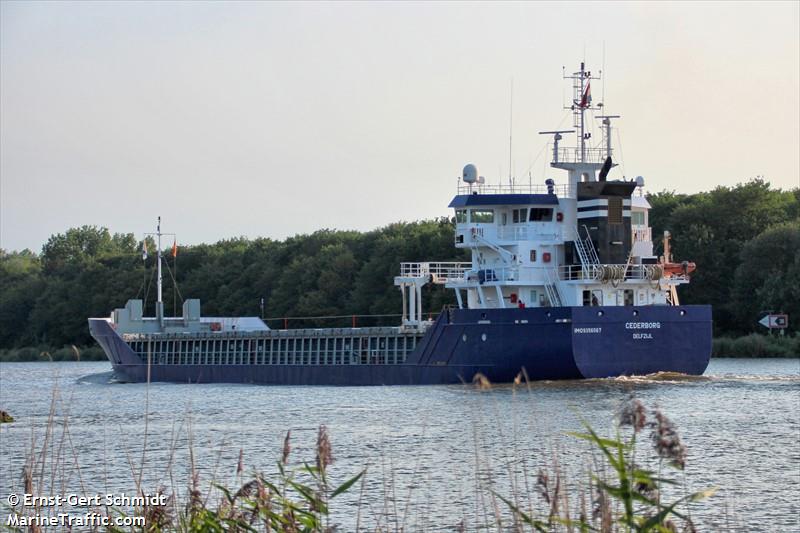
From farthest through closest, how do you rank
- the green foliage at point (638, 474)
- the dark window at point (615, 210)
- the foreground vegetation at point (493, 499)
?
the dark window at point (615, 210) → the foreground vegetation at point (493, 499) → the green foliage at point (638, 474)

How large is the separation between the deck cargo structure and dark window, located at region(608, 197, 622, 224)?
30mm

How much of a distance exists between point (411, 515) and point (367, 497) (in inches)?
62.9

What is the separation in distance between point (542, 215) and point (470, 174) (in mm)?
2835

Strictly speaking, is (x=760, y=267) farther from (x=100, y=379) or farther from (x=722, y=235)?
(x=100, y=379)

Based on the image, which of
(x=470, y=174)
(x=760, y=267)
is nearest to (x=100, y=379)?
(x=470, y=174)

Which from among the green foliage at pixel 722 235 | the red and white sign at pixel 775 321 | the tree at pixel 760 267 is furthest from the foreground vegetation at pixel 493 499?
the green foliage at pixel 722 235

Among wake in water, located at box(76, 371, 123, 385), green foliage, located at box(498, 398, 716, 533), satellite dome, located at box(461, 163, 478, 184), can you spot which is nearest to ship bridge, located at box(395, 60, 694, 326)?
satellite dome, located at box(461, 163, 478, 184)

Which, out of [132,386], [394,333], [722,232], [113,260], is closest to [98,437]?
[394,333]

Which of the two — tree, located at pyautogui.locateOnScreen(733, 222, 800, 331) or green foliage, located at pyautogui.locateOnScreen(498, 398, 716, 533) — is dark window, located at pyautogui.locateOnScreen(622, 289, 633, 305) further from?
green foliage, located at pyautogui.locateOnScreen(498, 398, 716, 533)

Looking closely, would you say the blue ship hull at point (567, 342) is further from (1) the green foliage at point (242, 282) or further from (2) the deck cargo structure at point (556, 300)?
(1) the green foliage at point (242, 282)

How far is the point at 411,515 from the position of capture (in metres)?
17.0

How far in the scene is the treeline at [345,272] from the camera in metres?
67.1

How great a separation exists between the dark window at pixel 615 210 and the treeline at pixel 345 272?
2492 centimetres

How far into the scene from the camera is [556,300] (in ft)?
133
